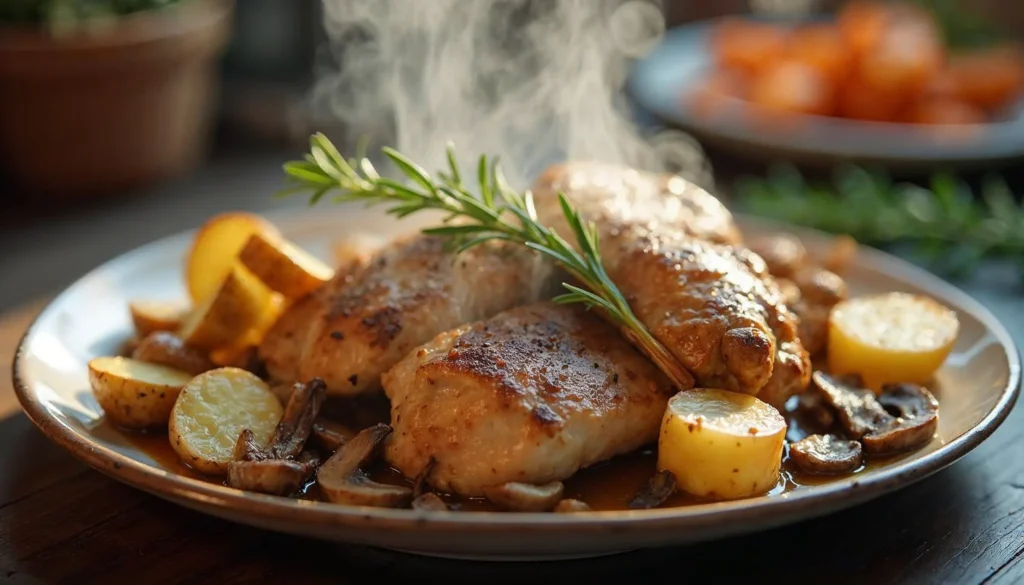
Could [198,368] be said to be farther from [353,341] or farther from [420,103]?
[420,103]

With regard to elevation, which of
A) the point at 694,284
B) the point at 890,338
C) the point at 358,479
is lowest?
the point at 358,479

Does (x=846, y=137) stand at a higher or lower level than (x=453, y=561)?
higher

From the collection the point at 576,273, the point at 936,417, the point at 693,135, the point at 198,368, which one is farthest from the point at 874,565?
the point at 693,135

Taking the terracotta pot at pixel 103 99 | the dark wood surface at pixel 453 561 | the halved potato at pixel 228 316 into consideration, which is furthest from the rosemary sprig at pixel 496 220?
the terracotta pot at pixel 103 99

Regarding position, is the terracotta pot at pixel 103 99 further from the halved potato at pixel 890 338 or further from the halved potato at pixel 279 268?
the halved potato at pixel 890 338

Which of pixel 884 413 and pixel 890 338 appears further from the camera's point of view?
pixel 890 338

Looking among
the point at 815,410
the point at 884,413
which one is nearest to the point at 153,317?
the point at 815,410

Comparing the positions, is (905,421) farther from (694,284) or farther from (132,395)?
(132,395)
